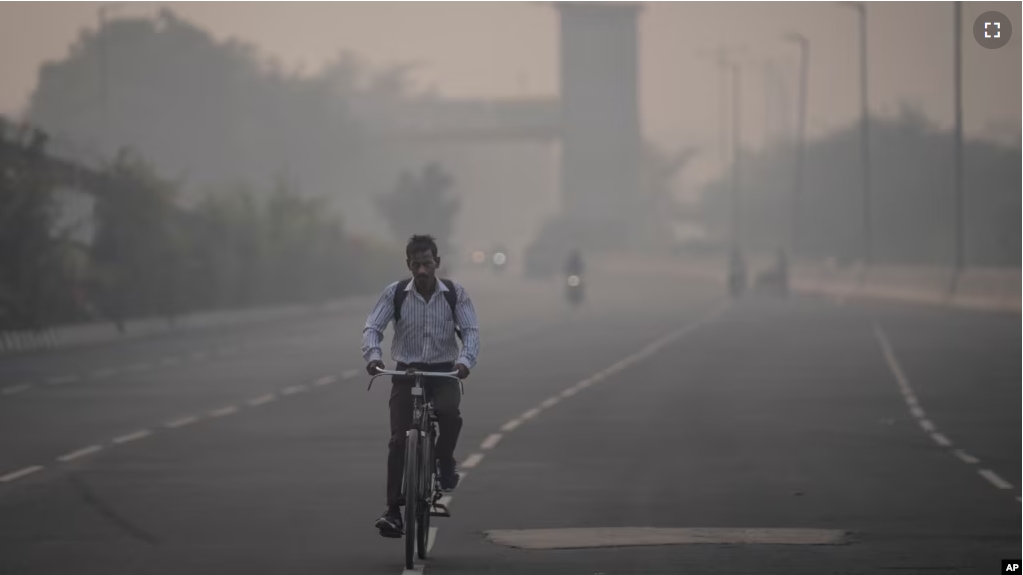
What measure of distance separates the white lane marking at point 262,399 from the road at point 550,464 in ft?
0.29

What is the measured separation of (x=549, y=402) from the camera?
27.5 metres

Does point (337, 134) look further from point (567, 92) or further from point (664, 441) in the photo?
point (664, 441)

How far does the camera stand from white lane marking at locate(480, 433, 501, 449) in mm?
21016

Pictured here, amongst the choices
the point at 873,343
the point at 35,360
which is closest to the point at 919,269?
the point at 873,343

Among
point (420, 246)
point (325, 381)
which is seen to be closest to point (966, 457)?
point (420, 246)

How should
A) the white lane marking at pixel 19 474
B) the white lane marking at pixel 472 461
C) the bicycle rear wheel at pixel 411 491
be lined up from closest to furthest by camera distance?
the bicycle rear wheel at pixel 411 491 < the white lane marking at pixel 19 474 < the white lane marking at pixel 472 461

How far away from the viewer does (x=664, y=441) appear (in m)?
21.4

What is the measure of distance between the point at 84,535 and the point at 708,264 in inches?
3892

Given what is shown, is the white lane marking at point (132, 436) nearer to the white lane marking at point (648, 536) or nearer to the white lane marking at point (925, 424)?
the white lane marking at point (925, 424)

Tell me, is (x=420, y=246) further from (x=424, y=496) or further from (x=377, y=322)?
(x=424, y=496)

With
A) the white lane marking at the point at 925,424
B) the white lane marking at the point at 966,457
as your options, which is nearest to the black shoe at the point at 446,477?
the white lane marking at the point at 925,424

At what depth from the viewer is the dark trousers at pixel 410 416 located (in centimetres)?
1291

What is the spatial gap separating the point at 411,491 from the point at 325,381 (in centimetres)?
2049

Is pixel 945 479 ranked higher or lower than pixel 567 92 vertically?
lower
